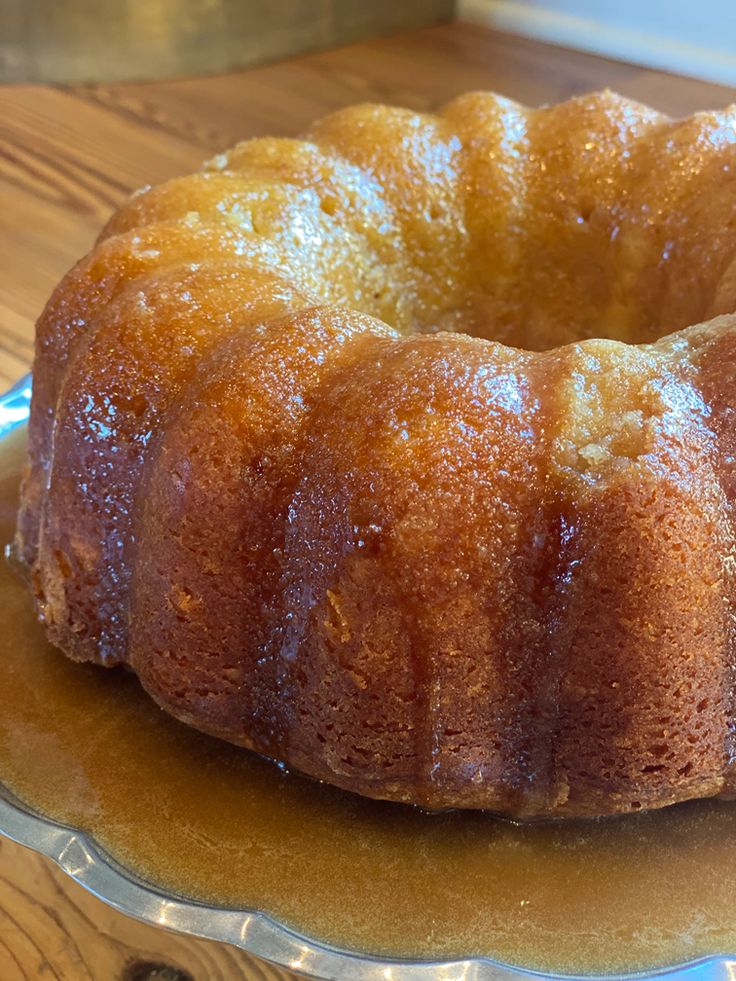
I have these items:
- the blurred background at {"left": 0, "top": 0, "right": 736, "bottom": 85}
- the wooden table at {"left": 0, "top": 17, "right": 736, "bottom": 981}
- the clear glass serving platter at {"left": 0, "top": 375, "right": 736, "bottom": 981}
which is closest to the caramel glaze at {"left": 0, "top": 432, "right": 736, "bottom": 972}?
the clear glass serving platter at {"left": 0, "top": 375, "right": 736, "bottom": 981}

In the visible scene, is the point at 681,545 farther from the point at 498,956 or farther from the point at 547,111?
the point at 547,111

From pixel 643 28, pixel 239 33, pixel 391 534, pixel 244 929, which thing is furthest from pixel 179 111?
pixel 244 929

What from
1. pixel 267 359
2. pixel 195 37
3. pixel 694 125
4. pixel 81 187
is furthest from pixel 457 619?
pixel 195 37

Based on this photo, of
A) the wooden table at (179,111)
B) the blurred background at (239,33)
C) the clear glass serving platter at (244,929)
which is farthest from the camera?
the blurred background at (239,33)

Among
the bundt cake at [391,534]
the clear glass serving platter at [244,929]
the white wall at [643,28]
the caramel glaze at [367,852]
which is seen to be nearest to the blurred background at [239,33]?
the white wall at [643,28]

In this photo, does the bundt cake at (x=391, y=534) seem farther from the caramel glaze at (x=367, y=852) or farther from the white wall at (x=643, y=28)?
the white wall at (x=643, y=28)
